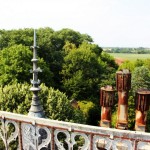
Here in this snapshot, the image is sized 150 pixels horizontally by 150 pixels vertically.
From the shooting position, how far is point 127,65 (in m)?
68.1

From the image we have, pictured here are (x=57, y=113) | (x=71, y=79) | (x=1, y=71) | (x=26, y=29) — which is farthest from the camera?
(x=26, y=29)

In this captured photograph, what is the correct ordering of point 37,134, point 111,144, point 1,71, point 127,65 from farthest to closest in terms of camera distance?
point 127,65, point 1,71, point 37,134, point 111,144

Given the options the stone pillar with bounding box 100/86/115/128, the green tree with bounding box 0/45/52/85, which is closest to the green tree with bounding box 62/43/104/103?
the green tree with bounding box 0/45/52/85

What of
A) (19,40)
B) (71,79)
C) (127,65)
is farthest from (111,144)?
(127,65)

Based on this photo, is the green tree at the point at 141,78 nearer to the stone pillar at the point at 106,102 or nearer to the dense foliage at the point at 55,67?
the dense foliage at the point at 55,67

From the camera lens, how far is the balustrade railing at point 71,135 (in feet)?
32.7

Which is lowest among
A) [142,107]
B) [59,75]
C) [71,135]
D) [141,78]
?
[59,75]

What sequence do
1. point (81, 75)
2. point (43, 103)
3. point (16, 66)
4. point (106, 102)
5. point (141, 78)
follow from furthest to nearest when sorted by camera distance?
point (81, 75)
point (141, 78)
point (16, 66)
point (43, 103)
point (106, 102)

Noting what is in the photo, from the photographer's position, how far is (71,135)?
35.2 ft

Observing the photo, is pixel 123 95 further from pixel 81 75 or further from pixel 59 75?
pixel 59 75

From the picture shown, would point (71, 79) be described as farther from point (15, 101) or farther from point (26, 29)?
point (15, 101)

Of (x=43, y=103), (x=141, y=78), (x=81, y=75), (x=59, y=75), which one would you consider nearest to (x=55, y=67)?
(x=59, y=75)

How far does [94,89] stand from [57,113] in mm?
26302

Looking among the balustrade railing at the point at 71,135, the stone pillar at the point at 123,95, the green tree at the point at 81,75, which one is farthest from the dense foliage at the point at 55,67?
the stone pillar at the point at 123,95
